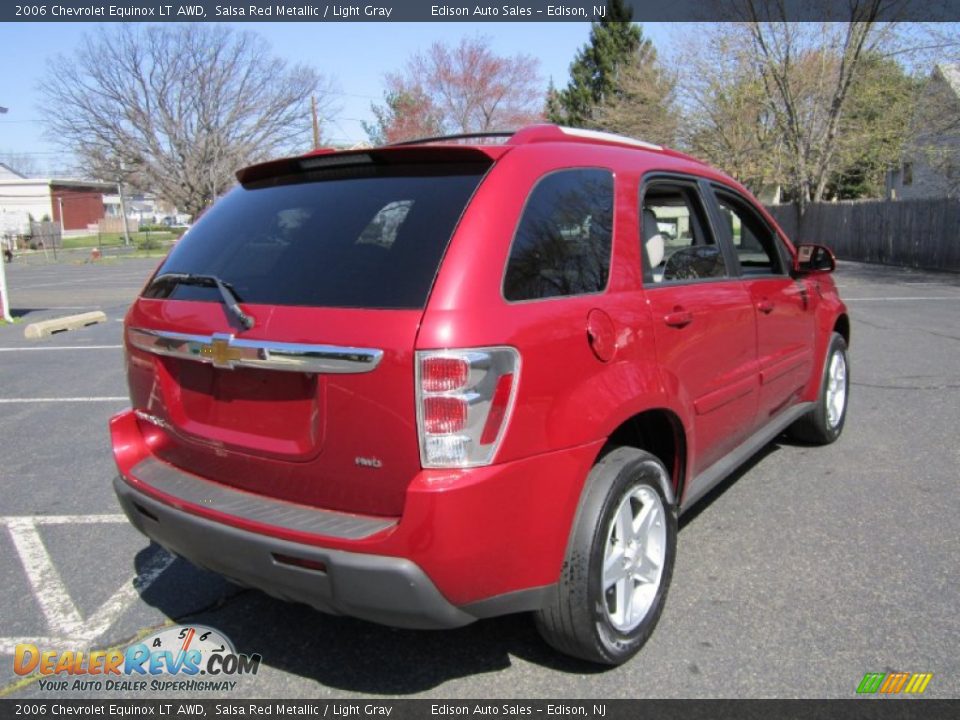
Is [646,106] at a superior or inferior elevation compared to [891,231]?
superior

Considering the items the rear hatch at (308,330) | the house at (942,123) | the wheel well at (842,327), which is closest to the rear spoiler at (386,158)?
the rear hatch at (308,330)

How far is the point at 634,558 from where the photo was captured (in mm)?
2711

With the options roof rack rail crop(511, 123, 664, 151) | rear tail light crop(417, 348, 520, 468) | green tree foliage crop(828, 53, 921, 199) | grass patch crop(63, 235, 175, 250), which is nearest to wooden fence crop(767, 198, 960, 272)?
green tree foliage crop(828, 53, 921, 199)

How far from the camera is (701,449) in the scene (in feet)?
10.6

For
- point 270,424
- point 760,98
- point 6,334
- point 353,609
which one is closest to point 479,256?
point 270,424

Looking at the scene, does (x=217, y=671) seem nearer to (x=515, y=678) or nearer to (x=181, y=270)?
(x=515, y=678)

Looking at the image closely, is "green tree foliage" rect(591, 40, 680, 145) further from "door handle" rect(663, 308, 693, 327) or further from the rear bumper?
the rear bumper

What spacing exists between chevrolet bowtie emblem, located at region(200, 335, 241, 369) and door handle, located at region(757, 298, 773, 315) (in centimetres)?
256

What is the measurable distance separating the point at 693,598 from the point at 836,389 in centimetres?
262

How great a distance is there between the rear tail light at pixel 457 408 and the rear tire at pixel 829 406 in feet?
10.9

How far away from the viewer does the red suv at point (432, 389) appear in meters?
2.13

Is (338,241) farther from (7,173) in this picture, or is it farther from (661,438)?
(7,173)

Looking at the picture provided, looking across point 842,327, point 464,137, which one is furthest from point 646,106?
point 464,137

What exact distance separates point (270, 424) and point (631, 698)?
150cm
